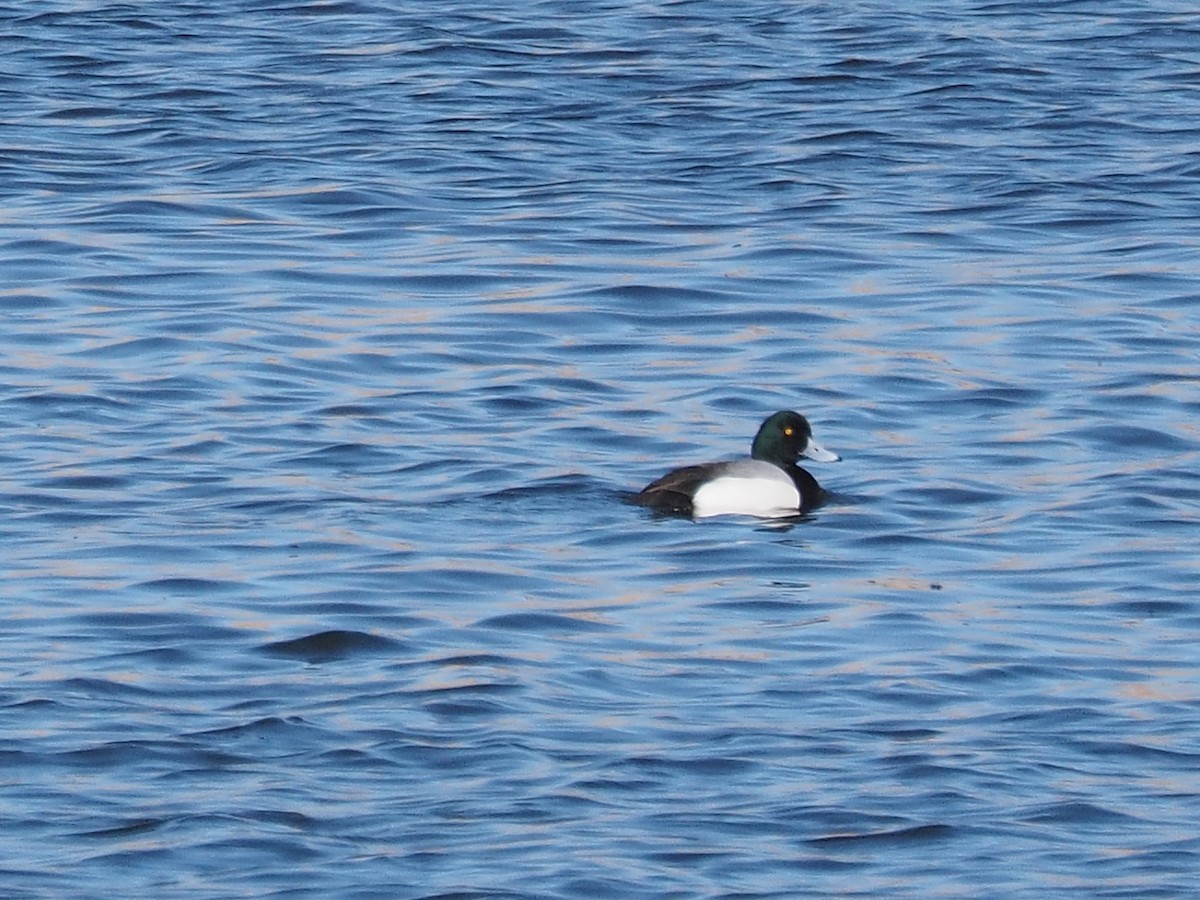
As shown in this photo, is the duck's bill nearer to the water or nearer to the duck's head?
the duck's head

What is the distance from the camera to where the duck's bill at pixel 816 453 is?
12875 mm

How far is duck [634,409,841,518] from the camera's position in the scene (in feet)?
39.7

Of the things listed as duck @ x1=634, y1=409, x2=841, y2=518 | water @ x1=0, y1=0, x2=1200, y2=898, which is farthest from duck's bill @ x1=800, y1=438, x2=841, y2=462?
water @ x1=0, y1=0, x2=1200, y2=898

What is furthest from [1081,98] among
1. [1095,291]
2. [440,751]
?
[440,751]

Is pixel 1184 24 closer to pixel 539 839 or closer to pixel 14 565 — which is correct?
pixel 14 565

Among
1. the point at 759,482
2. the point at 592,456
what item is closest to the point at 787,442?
the point at 759,482

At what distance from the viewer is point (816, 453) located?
42.6 ft

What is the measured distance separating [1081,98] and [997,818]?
13.1m

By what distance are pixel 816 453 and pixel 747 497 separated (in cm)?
62

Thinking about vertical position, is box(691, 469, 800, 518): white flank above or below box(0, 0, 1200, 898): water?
below

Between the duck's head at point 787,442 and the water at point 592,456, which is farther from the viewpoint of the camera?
the duck's head at point 787,442

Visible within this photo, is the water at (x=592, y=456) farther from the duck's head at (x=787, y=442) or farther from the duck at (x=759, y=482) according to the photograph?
the duck's head at (x=787, y=442)

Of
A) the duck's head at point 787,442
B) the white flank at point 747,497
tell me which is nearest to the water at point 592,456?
the white flank at point 747,497

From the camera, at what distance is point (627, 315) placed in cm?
1516
